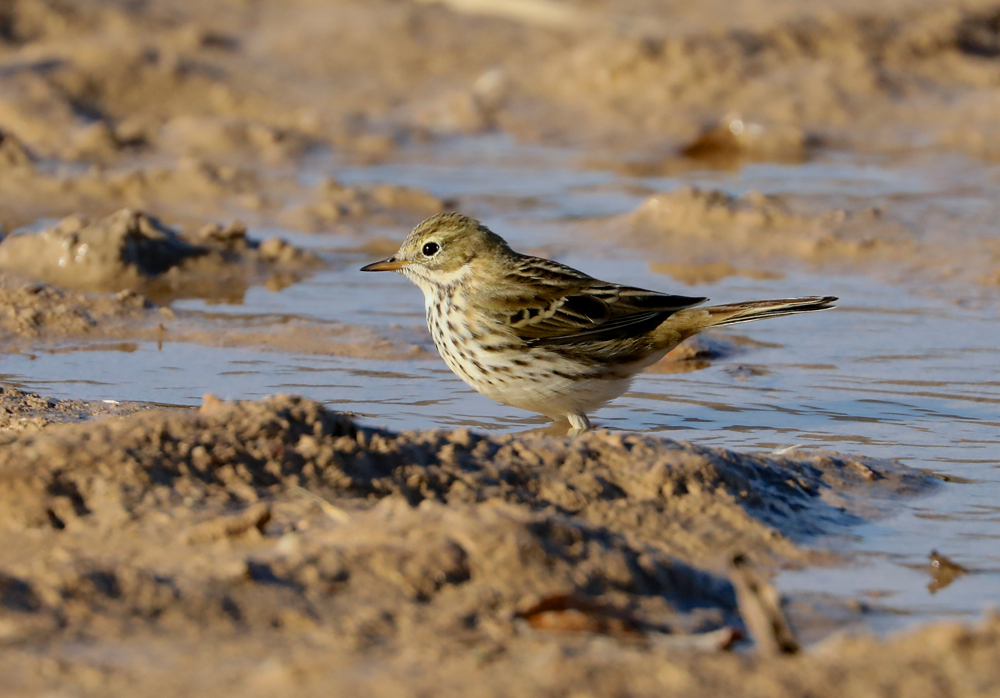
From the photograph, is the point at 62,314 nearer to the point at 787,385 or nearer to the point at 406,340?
the point at 406,340

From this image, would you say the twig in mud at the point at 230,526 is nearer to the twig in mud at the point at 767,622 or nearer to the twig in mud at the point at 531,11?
the twig in mud at the point at 767,622

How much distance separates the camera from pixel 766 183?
10766mm

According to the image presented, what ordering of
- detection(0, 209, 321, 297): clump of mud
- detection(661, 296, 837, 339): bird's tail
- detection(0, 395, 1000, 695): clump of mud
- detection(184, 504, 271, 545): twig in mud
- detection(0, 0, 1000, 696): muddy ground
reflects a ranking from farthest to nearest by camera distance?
detection(0, 209, 321, 297): clump of mud → detection(661, 296, 837, 339): bird's tail → detection(184, 504, 271, 545): twig in mud → detection(0, 0, 1000, 696): muddy ground → detection(0, 395, 1000, 695): clump of mud

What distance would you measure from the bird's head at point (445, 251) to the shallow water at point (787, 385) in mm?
559

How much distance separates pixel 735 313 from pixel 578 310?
747 millimetres

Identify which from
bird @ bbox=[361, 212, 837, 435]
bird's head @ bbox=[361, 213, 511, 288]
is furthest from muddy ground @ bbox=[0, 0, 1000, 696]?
bird @ bbox=[361, 212, 837, 435]

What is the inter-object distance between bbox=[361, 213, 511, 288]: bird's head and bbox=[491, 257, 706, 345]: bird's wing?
27 cm

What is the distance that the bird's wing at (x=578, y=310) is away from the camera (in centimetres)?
607

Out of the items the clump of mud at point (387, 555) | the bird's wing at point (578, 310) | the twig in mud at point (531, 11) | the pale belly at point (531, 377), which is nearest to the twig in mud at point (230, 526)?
the clump of mud at point (387, 555)

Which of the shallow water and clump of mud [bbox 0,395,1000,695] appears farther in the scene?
the shallow water

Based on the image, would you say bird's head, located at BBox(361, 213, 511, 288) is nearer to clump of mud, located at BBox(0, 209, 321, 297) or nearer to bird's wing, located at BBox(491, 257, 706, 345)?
bird's wing, located at BBox(491, 257, 706, 345)

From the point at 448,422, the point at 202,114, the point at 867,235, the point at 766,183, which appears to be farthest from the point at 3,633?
the point at 202,114

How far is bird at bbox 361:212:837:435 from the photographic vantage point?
5.91 meters

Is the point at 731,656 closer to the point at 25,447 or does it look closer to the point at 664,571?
the point at 664,571
